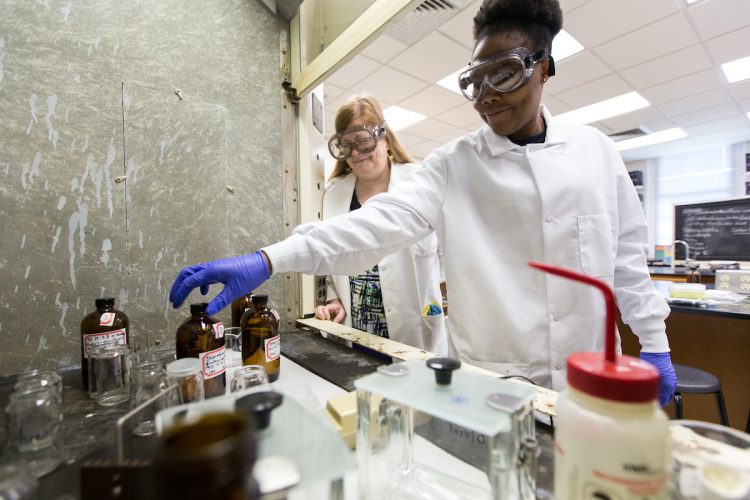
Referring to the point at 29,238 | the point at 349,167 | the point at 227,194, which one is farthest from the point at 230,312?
the point at 349,167

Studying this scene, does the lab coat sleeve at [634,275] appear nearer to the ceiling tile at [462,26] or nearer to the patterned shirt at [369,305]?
the patterned shirt at [369,305]

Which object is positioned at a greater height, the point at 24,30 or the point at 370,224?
the point at 24,30

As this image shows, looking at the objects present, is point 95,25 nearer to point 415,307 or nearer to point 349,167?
point 349,167

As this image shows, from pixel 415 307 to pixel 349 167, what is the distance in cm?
81

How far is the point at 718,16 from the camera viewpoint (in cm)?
262

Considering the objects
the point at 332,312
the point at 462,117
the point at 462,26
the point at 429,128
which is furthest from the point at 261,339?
the point at 429,128

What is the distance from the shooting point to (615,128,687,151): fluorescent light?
5.41m

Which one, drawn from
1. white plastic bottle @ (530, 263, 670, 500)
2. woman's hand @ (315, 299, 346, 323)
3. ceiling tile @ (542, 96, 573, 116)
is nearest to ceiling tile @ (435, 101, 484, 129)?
ceiling tile @ (542, 96, 573, 116)

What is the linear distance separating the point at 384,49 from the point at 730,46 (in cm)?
318

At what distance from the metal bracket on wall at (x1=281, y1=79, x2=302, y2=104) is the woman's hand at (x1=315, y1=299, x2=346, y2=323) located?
0.95 metres

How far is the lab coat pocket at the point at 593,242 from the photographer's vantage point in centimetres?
95

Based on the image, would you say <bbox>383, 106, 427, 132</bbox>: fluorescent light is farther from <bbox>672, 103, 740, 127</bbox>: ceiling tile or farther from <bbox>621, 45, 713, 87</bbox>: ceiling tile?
<bbox>672, 103, 740, 127</bbox>: ceiling tile

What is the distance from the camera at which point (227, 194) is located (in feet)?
4.18

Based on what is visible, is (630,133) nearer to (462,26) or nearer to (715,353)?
(462,26)
